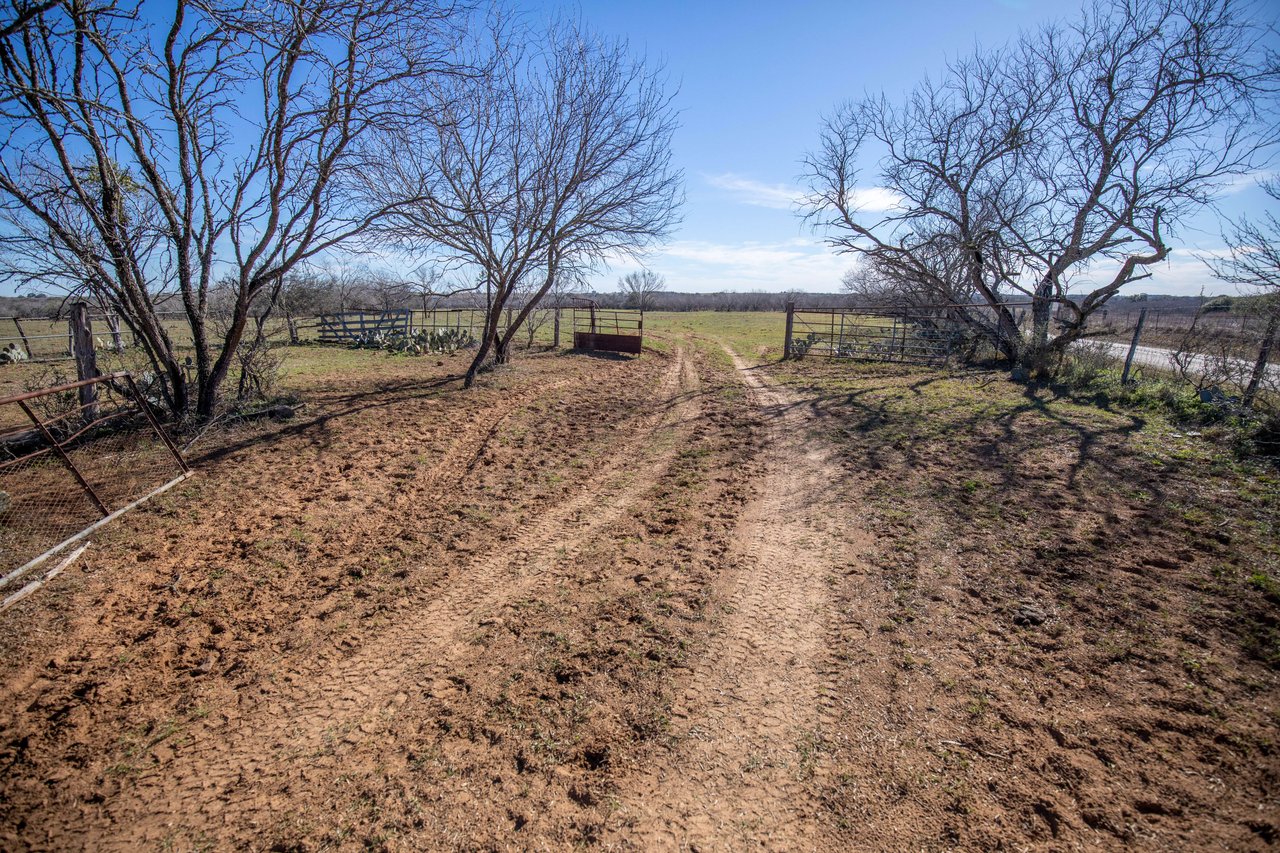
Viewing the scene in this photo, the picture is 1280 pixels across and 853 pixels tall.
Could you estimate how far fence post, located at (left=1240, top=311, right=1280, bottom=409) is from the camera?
24.1ft

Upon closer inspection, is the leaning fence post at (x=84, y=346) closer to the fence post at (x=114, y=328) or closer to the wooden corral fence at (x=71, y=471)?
the wooden corral fence at (x=71, y=471)

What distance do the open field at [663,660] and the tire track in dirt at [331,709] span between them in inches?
0.7

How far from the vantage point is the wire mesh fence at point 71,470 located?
426 centimetres

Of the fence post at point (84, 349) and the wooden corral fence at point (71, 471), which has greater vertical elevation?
the fence post at point (84, 349)

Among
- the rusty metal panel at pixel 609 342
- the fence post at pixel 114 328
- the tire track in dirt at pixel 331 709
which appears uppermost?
the fence post at pixel 114 328

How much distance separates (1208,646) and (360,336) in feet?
77.5

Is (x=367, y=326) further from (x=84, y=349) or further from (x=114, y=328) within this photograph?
(x=84, y=349)

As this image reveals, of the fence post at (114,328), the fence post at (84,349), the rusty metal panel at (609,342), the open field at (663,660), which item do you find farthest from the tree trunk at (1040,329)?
the fence post at (84,349)

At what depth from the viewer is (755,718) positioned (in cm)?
273

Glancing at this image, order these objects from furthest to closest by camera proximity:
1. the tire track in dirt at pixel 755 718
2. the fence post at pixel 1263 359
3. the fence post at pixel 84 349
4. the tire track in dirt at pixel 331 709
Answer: the fence post at pixel 1263 359
the fence post at pixel 84 349
the tire track in dirt at pixel 331 709
the tire track in dirt at pixel 755 718

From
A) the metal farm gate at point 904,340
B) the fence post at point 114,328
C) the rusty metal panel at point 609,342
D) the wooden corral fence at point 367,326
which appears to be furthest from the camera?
the wooden corral fence at point 367,326

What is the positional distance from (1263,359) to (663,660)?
412 inches

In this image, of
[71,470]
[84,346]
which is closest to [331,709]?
[71,470]

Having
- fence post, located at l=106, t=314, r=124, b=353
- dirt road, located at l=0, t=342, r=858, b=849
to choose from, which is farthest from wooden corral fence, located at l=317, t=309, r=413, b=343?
dirt road, located at l=0, t=342, r=858, b=849
